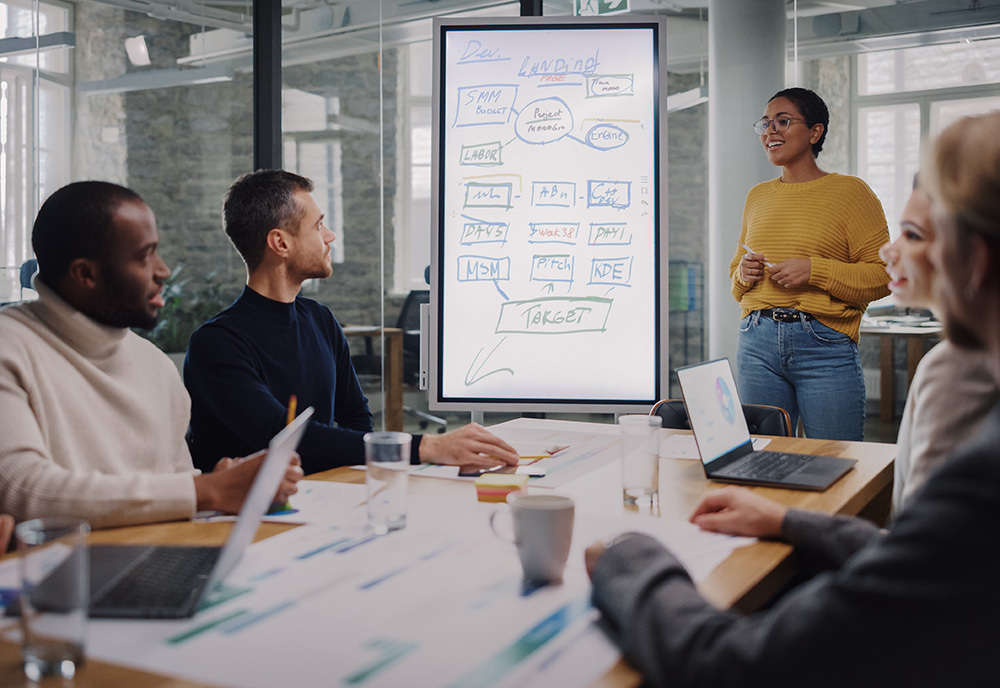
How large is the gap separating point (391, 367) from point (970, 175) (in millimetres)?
4839

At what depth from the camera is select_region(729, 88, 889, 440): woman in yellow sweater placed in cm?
286

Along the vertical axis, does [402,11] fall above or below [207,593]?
above

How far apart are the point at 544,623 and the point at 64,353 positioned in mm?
1004

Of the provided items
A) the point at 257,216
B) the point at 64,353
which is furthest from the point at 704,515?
the point at 257,216

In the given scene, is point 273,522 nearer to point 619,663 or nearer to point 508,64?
point 619,663

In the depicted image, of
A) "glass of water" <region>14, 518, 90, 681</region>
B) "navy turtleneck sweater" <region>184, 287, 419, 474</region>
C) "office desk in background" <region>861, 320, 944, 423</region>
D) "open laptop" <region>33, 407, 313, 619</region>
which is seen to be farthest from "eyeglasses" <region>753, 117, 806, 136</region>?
"glass of water" <region>14, 518, 90, 681</region>

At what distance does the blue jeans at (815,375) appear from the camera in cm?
285

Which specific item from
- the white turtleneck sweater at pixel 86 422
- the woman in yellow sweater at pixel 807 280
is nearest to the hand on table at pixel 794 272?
the woman in yellow sweater at pixel 807 280

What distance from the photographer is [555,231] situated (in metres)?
2.57

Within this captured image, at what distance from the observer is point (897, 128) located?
443cm

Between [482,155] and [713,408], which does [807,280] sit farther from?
[713,408]

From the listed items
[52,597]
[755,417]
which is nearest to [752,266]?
[755,417]

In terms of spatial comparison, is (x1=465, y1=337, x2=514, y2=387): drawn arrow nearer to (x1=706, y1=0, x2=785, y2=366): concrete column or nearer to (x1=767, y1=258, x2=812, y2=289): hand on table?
(x1=767, y1=258, x2=812, y2=289): hand on table

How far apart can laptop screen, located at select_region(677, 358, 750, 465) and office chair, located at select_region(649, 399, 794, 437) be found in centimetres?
52
